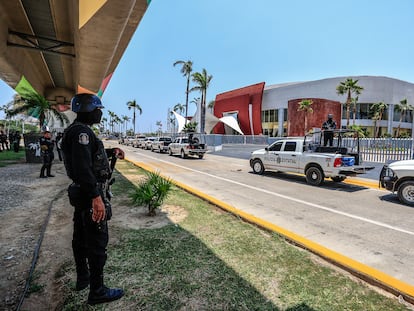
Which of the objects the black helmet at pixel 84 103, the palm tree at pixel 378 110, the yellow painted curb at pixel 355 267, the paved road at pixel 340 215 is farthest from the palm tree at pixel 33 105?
the palm tree at pixel 378 110

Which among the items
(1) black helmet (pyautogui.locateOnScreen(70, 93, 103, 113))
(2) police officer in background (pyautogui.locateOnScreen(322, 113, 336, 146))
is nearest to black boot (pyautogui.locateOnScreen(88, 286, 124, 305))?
(1) black helmet (pyautogui.locateOnScreen(70, 93, 103, 113))

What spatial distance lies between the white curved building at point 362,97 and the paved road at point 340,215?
43.1 m

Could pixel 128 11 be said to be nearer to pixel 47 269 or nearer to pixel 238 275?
pixel 47 269

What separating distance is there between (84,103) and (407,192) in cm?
816

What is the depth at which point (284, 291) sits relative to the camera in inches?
114

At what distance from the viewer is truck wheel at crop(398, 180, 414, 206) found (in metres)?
6.91

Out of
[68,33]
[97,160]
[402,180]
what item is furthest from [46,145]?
[402,180]

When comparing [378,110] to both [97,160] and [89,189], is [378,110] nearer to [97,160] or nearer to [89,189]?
[97,160]

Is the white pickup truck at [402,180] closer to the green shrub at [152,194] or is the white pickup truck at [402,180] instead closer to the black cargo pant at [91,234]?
the green shrub at [152,194]

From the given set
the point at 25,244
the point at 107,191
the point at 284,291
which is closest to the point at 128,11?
the point at 107,191

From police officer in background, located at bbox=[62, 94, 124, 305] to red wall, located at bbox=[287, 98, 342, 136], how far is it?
41.7m

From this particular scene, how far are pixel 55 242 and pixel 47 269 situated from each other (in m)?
0.92

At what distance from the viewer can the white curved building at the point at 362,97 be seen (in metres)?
48.1

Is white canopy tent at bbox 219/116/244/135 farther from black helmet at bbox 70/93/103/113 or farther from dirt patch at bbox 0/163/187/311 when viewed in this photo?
black helmet at bbox 70/93/103/113
